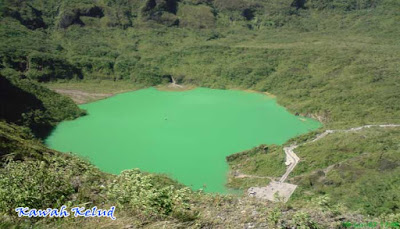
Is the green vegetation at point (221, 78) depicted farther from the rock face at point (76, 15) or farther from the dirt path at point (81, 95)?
the dirt path at point (81, 95)

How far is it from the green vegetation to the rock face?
0.18m

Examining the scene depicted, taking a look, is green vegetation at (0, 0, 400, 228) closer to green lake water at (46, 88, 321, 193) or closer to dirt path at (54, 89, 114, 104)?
green lake water at (46, 88, 321, 193)

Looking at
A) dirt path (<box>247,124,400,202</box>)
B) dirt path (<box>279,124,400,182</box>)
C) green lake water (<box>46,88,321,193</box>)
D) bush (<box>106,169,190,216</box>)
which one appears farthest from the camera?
green lake water (<box>46,88,321,193</box>)

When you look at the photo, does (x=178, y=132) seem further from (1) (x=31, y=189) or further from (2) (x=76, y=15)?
(2) (x=76, y=15)

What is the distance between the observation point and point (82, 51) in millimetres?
48188

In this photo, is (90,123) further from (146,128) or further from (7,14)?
(7,14)

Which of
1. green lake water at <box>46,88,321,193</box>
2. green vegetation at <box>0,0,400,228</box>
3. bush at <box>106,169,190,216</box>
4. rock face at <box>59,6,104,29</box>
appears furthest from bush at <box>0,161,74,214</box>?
rock face at <box>59,6,104,29</box>

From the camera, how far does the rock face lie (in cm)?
5425

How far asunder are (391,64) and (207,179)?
91.8 ft

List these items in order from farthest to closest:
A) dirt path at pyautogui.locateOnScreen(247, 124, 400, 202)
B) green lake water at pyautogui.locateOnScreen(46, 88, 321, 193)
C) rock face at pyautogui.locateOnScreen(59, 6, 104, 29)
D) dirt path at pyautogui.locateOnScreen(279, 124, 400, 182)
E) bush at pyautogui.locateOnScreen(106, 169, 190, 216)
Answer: rock face at pyautogui.locateOnScreen(59, 6, 104, 29) → green lake water at pyautogui.locateOnScreen(46, 88, 321, 193) → dirt path at pyautogui.locateOnScreen(279, 124, 400, 182) → dirt path at pyautogui.locateOnScreen(247, 124, 400, 202) → bush at pyautogui.locateOnScreen(106, 169, 190, 216)

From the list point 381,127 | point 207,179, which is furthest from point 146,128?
point 381,127

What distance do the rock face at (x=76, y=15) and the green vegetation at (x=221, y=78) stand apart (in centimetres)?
18

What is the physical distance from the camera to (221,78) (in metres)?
42.2

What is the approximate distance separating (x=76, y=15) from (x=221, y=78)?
27.5 metres
